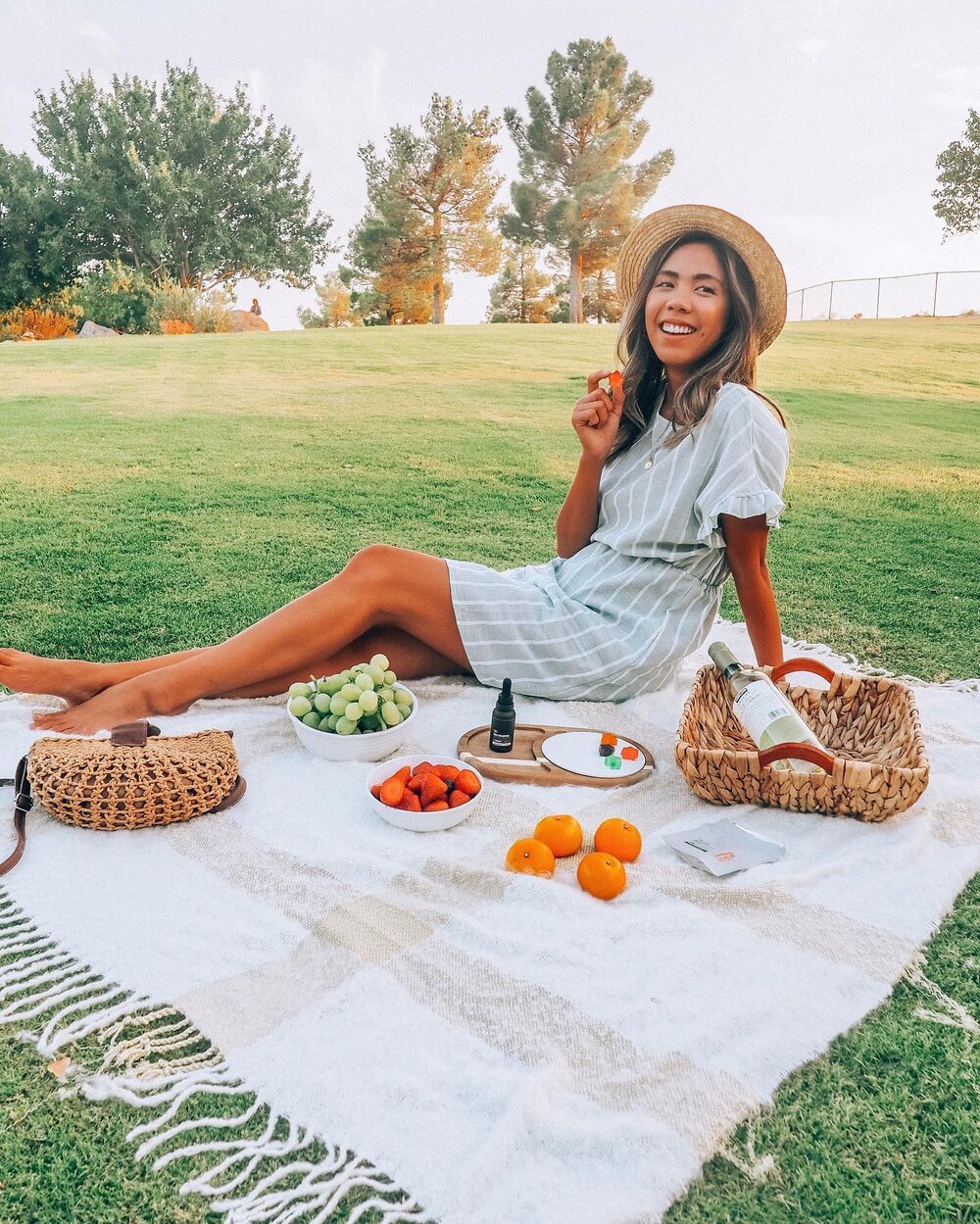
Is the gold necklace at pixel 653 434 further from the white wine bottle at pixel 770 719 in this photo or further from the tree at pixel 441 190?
the tree at pixel 441 190

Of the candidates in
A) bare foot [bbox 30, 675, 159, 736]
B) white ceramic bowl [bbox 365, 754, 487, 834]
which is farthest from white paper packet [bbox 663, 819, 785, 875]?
bare foot [bbox 30, 675, 159, 736]

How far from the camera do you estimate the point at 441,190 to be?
87.2ft

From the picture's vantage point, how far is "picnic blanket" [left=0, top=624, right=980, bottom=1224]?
1433mm

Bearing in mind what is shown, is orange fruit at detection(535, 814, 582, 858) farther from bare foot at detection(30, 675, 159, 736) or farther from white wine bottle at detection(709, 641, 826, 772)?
bare foot at detection(30, 675, 159, 736)

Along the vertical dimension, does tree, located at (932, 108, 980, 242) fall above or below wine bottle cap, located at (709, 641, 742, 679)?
above

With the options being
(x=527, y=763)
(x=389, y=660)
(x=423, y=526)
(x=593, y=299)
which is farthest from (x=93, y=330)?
(x=527, y=763)

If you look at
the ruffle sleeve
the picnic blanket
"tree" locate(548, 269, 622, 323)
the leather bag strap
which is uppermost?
"tree" locate(548, 269, 622, 323)

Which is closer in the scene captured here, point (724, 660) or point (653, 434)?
point (724, 660)

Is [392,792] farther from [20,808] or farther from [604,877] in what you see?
[20,808]

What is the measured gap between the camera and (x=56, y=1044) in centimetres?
164

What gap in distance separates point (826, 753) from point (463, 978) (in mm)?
1090

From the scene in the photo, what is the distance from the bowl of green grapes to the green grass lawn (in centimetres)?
115

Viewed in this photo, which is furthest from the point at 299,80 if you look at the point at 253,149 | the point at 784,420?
the point at 784,420

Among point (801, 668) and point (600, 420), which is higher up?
point (600, 420)
